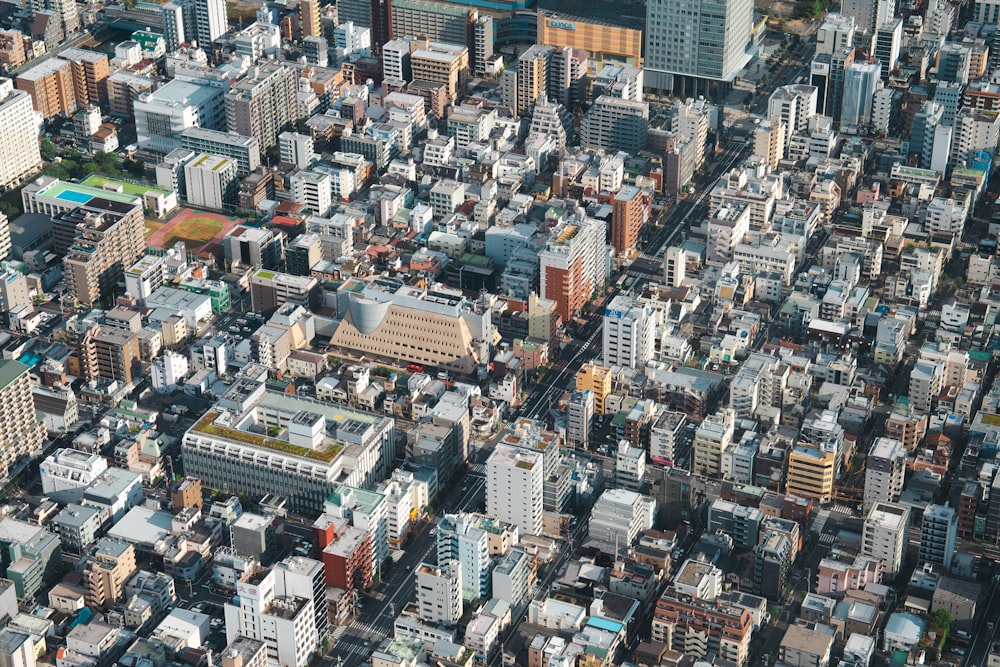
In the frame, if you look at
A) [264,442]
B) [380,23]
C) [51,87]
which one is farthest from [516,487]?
[380,23]

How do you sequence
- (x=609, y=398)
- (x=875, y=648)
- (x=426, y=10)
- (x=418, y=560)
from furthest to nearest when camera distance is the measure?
(x=426, y=10), (x=609, y=398), (x=418, y=560), (x=875, y=648)

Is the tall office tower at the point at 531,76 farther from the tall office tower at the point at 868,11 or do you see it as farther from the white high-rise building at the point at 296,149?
the tall office tower at the point at 868,11

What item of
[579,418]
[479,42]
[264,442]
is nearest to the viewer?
[264,442]

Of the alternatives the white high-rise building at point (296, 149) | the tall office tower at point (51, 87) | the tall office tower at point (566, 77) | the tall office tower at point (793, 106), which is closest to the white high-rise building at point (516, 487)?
the white high-rise building at point (296, 149)

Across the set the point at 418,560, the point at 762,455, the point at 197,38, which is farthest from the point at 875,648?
the point at 197,38

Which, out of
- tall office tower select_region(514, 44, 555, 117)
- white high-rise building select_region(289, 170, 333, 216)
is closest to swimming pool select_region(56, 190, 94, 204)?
white high-rise building select_region(289, 170, 333, 216)

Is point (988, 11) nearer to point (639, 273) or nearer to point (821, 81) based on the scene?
point (821, 81)

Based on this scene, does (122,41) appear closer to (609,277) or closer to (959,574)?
(609,277)

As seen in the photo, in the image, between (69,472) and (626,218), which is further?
(626,218)
